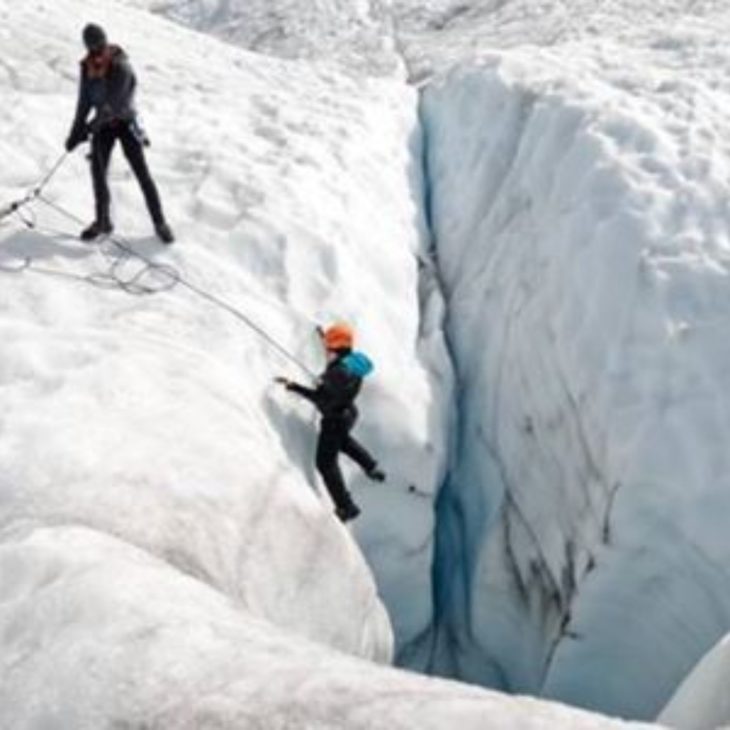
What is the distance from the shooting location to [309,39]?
63.8 ft

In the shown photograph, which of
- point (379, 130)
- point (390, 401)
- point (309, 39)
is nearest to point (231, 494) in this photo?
point (390, 401)

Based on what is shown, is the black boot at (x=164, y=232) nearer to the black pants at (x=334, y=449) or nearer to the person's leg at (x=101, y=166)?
the person's leg at (x=101, y=166)

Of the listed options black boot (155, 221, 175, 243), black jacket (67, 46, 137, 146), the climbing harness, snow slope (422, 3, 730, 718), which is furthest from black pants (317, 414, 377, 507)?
black jacket (67, 46, 137, 146)

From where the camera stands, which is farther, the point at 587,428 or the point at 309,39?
the point at 309,39

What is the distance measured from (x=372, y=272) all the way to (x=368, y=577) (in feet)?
11.5

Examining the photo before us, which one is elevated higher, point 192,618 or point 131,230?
point 192,618

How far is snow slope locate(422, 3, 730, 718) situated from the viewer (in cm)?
884

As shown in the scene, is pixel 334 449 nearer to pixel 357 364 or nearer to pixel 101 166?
pixel 357 364

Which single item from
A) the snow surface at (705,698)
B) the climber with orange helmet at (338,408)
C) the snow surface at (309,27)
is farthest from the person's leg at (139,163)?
the snow surface at (309,27)

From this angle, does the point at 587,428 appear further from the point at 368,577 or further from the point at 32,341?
the point at 32,341

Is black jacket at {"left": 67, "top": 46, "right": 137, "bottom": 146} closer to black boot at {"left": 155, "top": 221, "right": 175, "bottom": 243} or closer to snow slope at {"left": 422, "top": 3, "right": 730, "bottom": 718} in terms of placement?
black boot at {"left": 155, "top": 221, "right": 175, "bottom": 243}

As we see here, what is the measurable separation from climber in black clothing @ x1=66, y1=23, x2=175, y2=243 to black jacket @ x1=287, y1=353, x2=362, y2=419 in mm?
2244

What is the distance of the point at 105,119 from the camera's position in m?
9.55

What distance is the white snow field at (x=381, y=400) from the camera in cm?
526
